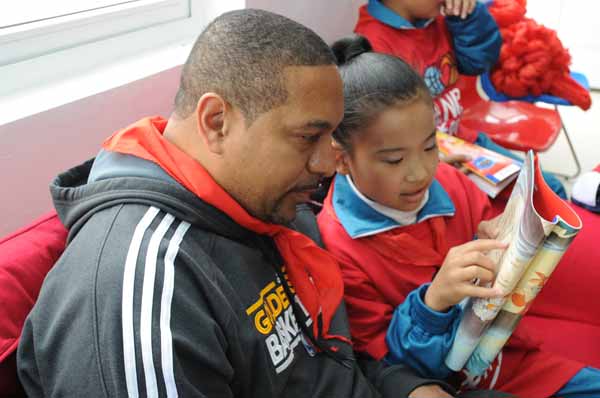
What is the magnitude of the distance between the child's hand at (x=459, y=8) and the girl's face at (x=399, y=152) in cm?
89

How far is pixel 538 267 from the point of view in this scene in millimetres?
923

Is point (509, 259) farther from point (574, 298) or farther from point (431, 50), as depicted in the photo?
point (431, 50)

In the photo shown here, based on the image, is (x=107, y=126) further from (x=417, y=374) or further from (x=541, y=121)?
(x=541, y=121)

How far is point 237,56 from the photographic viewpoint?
862mm

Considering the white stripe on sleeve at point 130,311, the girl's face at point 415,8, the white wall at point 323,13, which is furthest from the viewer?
the girl's face at point 415,8

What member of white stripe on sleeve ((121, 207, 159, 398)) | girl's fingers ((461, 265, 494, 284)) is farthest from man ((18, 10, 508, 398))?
girl's fingers ((461, 265, 494, 284))

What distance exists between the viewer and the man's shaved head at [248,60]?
85 cm

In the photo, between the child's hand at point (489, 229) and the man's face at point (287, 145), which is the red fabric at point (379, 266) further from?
the man's face at point (287, 145)

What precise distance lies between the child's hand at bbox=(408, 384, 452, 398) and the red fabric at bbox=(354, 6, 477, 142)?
1075 millimetres

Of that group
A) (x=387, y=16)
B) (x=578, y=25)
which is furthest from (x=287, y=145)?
(x=578, y=25)

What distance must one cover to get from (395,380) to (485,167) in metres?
0.74

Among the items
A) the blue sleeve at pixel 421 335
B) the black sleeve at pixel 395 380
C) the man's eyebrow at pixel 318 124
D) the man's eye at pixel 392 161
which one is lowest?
the black sleeve at pixel 395 380

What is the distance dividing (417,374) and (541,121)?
5.39 ft

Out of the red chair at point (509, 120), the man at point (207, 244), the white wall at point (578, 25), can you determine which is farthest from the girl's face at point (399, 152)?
the white wall at point (578, 25)
